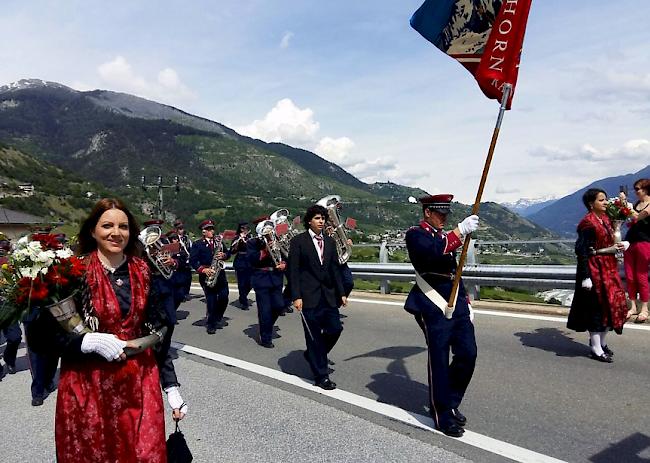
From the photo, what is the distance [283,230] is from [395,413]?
225 inches

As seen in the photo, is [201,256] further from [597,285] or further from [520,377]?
[597,285]

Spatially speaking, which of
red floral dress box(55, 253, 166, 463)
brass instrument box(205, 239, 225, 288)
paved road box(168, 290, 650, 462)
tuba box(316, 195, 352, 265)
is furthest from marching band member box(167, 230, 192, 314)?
red floral dress box(55, 253, 166, 463)

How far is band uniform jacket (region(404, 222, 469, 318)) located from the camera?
14.9 ft

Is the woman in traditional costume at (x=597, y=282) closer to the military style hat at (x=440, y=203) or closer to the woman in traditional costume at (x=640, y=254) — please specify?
the woman in traditional costume at (x=640, y=254)

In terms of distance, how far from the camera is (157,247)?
9.63 metres

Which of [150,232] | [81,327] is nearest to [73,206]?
[150,232]

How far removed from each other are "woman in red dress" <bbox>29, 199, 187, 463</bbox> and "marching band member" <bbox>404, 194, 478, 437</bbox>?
92.8 inches

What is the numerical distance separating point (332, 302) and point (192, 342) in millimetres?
A: 3707

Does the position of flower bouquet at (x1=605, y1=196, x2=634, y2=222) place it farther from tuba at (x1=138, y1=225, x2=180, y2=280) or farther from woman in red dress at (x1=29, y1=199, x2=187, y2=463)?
tuba at (x1=138, y1=225, x2=180, y2=280)

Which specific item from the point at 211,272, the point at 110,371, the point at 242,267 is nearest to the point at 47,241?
the point at 110,371

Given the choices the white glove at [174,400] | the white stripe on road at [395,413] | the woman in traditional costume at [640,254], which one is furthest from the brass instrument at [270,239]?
the white glove at [174,400]

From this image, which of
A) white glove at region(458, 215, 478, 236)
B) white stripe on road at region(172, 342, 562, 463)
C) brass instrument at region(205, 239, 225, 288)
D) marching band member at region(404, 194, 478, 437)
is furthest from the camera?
brass instrument at region(205, 239, 225, 288)

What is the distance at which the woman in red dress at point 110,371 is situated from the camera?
2.82m

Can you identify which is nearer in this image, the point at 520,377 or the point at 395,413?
the point at 395,413
